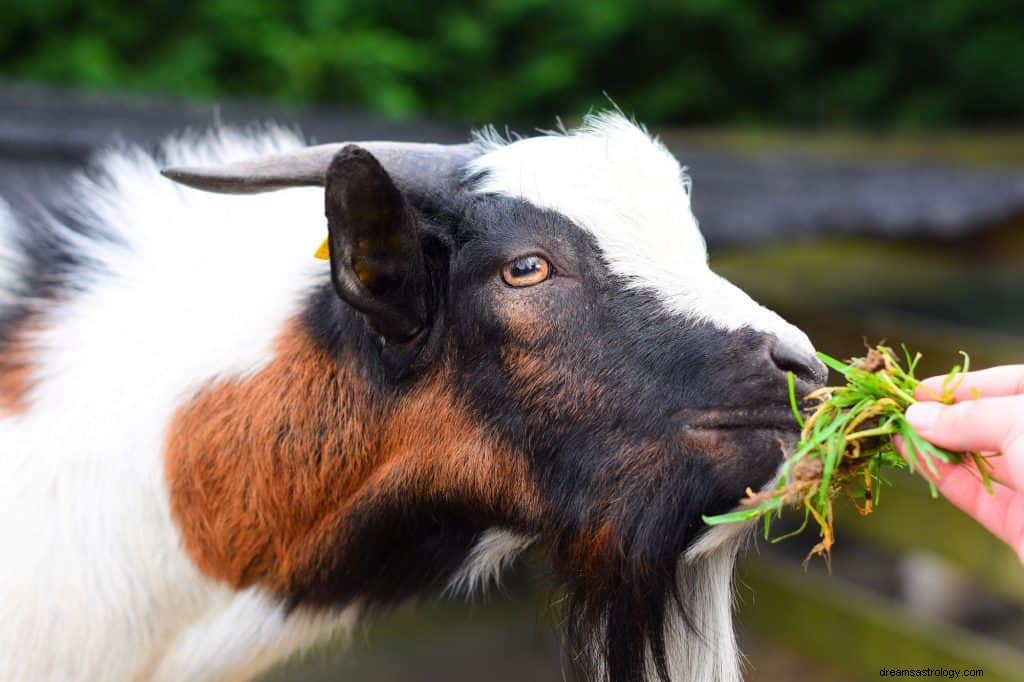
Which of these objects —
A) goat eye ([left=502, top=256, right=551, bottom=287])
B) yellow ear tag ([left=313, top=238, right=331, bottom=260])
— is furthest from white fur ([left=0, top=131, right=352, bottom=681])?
goat eye ([left=502, top=256, right=551, bottom=287])

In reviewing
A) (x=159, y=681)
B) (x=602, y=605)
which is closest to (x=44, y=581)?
(x=159, y=681)

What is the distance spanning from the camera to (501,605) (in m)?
7.58

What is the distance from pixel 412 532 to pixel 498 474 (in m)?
0.29

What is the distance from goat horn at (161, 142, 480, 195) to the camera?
97.7 inches

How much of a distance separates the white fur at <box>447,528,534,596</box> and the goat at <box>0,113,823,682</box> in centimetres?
1

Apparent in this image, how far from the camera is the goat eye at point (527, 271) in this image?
8.00 feet

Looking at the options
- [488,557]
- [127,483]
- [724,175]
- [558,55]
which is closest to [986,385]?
[488,557]

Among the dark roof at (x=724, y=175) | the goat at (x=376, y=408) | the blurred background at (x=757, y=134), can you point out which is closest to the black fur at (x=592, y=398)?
the goat at (x=376, y=408)

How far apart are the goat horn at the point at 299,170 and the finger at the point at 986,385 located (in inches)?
43.9

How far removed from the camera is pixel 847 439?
2.13 meters

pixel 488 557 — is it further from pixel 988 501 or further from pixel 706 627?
pixel 988 501

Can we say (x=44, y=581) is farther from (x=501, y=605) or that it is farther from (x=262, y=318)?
(x=501, y=605)

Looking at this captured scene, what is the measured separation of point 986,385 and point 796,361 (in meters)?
0.35

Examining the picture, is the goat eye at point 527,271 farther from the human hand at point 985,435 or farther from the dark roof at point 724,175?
the dark roof at point 724,175
